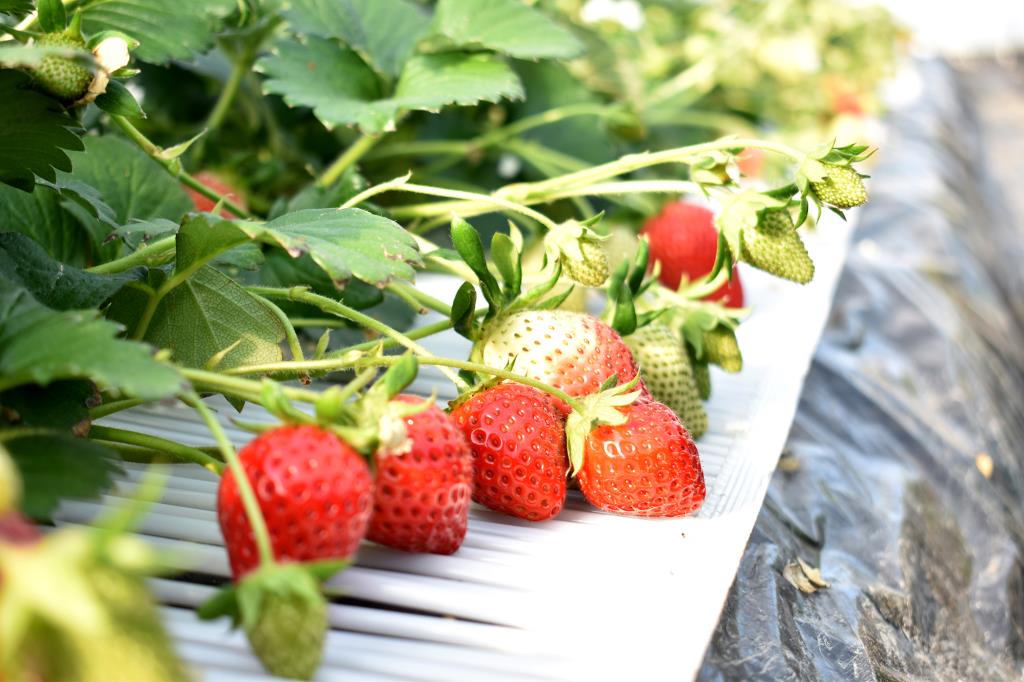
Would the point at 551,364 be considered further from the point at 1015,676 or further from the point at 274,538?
the point at 1015,676

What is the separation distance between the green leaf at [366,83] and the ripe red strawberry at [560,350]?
0.22 m

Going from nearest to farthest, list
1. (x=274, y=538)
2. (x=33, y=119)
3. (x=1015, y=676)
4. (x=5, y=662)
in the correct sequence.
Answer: (x=5, y=662) → (x=274, y=538) → (x=33, y=119) → (x=1015, y=676)

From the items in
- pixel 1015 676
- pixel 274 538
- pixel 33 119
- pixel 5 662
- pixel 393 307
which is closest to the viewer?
pixel 5 662

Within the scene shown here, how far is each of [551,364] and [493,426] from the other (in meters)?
0.06

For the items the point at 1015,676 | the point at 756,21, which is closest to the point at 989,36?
the point at 756,21

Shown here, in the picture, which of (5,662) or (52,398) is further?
(52,398)

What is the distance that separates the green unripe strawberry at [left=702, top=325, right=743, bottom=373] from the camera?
2.67 ft

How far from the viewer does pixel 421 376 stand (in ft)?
3.01

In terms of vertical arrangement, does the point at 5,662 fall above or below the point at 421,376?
above

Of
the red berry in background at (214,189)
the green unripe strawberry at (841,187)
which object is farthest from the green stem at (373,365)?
the red berry in background at (214,189)

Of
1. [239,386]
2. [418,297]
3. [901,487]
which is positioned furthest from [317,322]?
[901,487]

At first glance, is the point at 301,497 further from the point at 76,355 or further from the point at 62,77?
the point at 62,77

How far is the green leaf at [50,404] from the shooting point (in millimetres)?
541

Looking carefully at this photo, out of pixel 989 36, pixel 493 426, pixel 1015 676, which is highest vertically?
pixel 493 426
